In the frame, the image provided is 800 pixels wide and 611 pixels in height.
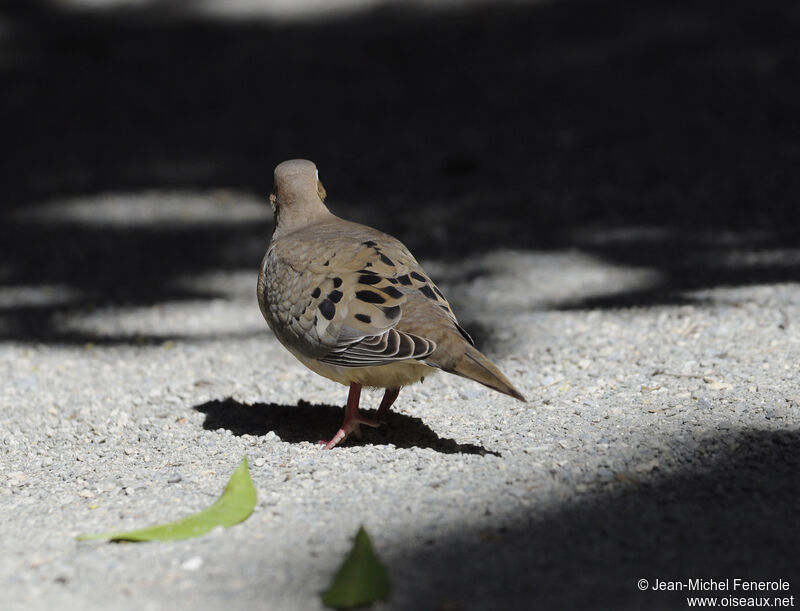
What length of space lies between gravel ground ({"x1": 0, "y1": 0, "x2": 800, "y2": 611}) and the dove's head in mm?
929

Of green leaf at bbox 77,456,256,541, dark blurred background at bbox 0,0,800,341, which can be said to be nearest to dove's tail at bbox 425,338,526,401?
green leaf at bbox 77,456,256,541

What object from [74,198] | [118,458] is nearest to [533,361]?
[118,458]

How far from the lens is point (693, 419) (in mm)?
4211

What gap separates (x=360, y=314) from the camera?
13.5 feet

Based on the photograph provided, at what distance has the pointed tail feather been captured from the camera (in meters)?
3.74

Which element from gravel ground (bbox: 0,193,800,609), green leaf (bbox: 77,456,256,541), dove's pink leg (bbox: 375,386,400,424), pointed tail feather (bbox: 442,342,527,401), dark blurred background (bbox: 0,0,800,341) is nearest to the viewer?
gravel ground (bbox: 0,193,800,609)

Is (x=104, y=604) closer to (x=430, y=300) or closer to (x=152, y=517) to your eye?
(x=152, y=517)

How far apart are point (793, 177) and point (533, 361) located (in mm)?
4372

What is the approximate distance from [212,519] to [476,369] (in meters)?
1.08

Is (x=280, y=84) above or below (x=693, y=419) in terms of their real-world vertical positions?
above

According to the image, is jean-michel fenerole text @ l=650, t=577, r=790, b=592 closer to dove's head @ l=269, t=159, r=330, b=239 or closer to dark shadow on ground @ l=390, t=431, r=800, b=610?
dark shadow on ground @ l=390, t=431, r=800, b=610

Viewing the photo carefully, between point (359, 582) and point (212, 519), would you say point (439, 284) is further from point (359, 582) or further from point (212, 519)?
point (359, 582)

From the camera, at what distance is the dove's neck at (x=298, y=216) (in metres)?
4.89

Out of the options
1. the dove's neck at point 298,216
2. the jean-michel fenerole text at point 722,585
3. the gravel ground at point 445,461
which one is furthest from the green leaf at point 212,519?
the dove's neck at point 298,216
